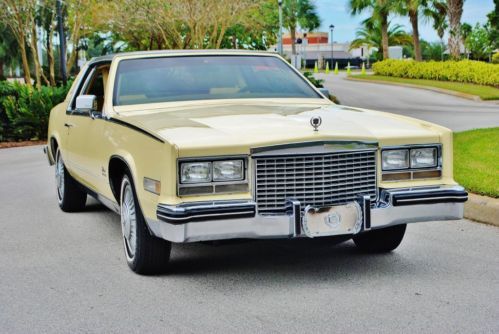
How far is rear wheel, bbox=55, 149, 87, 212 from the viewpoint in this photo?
912cm

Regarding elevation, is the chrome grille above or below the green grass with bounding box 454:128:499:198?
above

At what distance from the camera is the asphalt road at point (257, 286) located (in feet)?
16.6

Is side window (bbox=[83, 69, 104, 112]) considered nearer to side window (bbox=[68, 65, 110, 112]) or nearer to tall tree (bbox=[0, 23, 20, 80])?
side window (bbox=[68, 65, 110, 112])

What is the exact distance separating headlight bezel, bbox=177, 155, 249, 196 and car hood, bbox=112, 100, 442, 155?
0.06 m

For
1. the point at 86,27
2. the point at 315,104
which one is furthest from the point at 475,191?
the point at 86,27

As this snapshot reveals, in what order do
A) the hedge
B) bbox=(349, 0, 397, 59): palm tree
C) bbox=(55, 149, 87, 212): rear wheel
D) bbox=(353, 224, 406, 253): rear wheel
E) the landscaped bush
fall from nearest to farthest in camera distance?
1. bbox=(353, 224, 406, 253): rear wheel
2. bbox=(55, 149, 87, 212): rear wheel
3. the landscaped bush
4. the hedge
5. bbox=(349, 0, 397, 59): palm tree

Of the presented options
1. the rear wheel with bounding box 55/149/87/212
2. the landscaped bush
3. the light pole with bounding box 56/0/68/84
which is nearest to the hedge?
the light pole with bounding box 56/0/68/84

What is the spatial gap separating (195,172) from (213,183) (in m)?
0.13

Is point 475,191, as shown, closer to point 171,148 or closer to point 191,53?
point 191,53

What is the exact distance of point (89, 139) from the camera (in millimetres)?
7672

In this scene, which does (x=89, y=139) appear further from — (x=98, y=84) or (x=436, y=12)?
(x=436, y=12)

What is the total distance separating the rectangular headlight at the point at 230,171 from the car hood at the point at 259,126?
0.10 meters

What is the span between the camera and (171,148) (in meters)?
5.54

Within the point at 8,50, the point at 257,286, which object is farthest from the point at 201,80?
the point at 8,50
